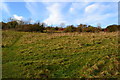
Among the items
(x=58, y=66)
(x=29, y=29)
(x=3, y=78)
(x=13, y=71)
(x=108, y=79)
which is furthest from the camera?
(x=29, y=29)

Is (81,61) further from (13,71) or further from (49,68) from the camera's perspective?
(13,71)

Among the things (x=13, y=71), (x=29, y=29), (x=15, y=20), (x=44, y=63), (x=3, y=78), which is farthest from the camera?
(x=15, y=20)

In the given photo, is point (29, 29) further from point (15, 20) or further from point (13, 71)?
point (13, 71)

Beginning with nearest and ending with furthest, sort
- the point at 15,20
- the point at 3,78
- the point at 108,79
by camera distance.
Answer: the point at 108,79 < the point at 3,78 < the point at 15,20

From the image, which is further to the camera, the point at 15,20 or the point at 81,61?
the point at 15,20

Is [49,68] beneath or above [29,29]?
beneath

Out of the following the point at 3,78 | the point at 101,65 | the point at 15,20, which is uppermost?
the point at 15,20

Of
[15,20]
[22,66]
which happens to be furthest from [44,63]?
[15,20]

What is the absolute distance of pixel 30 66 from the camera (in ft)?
14.6

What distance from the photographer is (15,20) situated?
97.3 feet

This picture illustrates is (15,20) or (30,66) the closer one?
(30,66)

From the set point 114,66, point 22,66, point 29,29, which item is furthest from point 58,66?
point 29,29

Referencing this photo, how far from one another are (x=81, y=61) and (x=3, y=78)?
3213mm

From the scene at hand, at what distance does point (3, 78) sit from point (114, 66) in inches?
166
